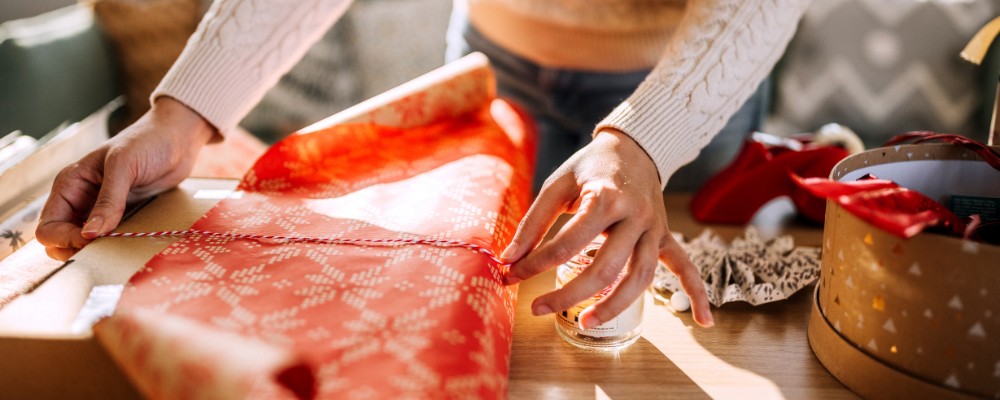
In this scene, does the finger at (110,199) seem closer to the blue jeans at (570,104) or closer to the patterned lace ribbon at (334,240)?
the patterned lace ribbon at (334,240)

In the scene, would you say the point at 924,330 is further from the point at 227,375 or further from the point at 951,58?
the point at 951,58

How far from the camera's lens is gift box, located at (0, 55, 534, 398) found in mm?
421

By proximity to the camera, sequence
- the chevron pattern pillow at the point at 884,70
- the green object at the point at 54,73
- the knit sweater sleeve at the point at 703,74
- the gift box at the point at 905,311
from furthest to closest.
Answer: the chevron pattern pillow at the point at 884,70 < the green object at the point at 54,73 < the knit sweater sleeve at the point at 703,74 < the gift box at the point at 905,311

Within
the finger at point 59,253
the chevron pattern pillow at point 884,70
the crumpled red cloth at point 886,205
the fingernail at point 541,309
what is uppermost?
the crumpled red cloth at point 886,205

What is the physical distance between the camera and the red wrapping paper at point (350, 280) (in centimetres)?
42

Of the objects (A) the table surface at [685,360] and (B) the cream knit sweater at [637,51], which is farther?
(B) the cream knit sweater at [637,51]

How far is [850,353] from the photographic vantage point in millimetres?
498

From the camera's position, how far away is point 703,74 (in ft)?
2.14

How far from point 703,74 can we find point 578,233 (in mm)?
246

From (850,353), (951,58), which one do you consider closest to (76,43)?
(850,353)

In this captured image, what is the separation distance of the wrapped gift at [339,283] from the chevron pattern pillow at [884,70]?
1684 millimetres

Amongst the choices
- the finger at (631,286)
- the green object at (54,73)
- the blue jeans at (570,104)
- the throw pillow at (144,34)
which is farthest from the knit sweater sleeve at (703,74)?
the throw pillow at (144,34)

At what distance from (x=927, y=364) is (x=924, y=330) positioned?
0.03 metres

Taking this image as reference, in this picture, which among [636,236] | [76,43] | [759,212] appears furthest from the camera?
[76,43]
